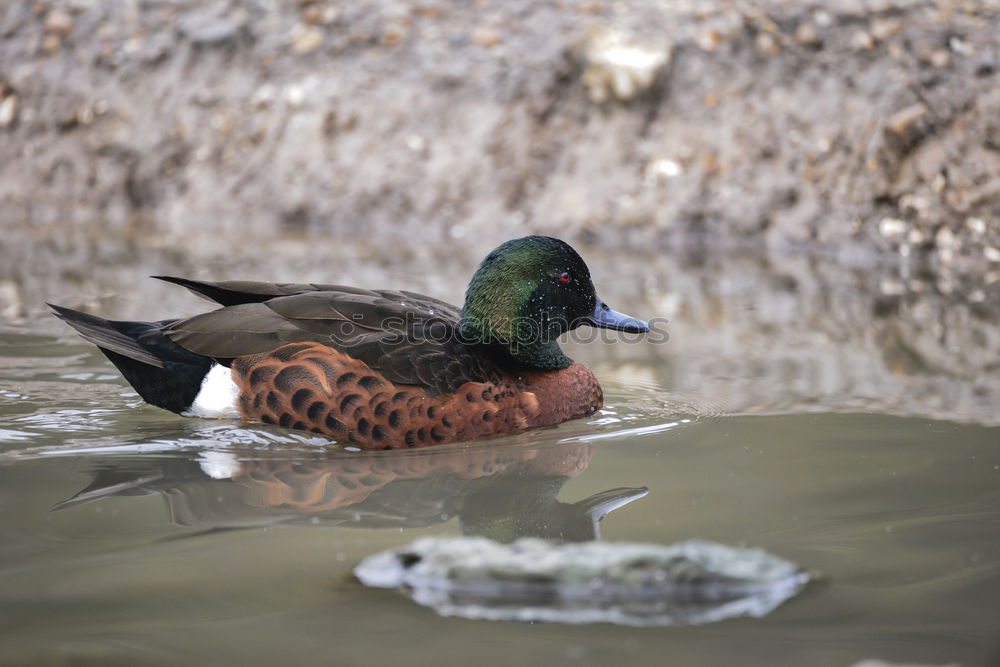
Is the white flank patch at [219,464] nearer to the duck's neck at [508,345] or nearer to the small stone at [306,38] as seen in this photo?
the duck's neck at [508,345]

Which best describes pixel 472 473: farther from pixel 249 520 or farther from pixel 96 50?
pixel 96 50

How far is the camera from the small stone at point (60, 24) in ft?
36.5

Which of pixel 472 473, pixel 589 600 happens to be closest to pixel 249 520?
pixel 472 473

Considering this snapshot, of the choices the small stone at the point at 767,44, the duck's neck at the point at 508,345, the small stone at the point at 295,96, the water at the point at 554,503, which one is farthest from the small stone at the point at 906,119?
the small stone at the point at 295,96

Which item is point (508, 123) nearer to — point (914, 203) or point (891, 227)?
point (891, 227)

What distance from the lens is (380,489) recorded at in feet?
12.8

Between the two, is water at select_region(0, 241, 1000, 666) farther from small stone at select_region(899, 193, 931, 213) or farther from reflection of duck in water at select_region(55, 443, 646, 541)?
small stone at select_region(899, 193, 931, 213)

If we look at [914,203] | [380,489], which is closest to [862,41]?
[914,203]

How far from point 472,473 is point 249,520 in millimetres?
930

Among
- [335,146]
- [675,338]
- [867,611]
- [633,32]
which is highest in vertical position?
[633,32]

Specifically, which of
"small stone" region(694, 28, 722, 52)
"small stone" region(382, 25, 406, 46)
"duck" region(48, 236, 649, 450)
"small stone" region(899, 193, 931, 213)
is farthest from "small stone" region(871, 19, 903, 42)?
"duck" region(48, 236, 649, 450)

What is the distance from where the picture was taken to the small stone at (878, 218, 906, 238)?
8672 millimetres

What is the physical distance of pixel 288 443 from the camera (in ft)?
14.9

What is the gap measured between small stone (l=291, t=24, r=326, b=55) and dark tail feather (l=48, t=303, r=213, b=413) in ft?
20.7
